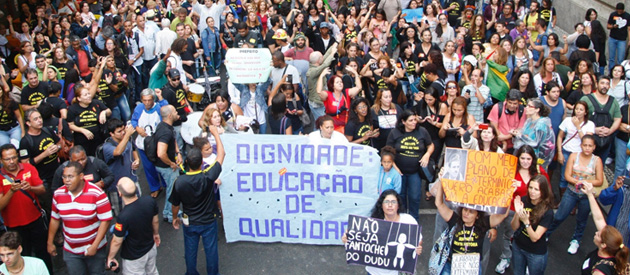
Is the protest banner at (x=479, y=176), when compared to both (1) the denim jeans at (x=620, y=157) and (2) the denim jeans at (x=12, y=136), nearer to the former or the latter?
(1) the denim jeans at (x=620, y=157)

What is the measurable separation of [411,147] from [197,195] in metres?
2.90

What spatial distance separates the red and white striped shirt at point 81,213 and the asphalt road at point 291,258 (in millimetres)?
1302

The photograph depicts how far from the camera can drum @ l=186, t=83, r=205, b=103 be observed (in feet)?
33.9

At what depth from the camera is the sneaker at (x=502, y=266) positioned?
7207 mm

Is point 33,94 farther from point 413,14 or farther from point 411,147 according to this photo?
point 413,14

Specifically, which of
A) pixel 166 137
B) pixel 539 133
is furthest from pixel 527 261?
pixel 166 137

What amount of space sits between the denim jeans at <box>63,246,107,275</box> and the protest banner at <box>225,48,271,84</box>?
375 cm

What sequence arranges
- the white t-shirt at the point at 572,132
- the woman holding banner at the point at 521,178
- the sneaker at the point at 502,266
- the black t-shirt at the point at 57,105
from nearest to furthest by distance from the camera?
the woman holding banner at the point at 521,178, the sneaker at the point at 502,266, the white t-shirt at the point at 572,132, the black t-shirt at the point at 57,105

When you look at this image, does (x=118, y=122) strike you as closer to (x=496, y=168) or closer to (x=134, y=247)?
(x=134, y=247)

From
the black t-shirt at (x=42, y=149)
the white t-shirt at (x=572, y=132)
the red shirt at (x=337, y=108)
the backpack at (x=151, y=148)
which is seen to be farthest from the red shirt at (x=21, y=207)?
the white t-shirt at (x=572, y=132)

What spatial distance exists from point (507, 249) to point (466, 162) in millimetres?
1504

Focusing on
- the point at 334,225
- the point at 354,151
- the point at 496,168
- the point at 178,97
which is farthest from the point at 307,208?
the point at 178,97

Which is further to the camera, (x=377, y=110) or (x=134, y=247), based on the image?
(x=377, y=110)

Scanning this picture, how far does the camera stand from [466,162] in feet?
21.2
